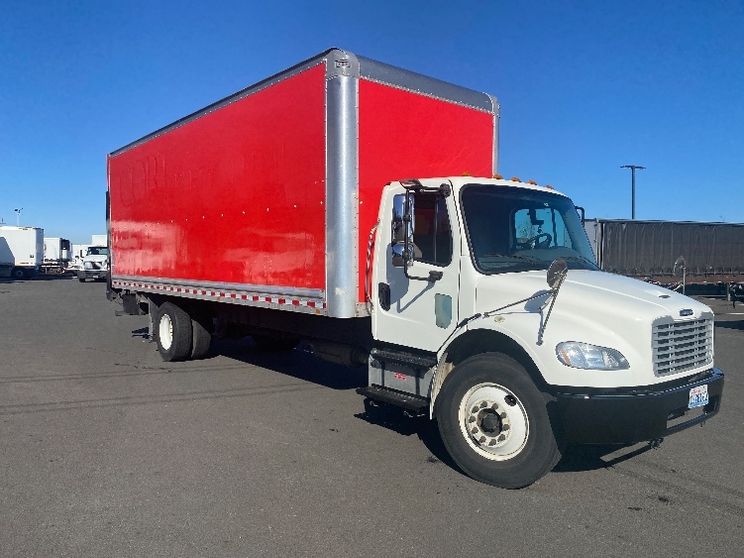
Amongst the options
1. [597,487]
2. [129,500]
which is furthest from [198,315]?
[597,487]

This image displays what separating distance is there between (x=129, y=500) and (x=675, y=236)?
76.3 feet

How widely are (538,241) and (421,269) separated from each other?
42.0 inches

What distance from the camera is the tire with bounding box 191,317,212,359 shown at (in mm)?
9633

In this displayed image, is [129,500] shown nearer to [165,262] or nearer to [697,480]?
[697,480]

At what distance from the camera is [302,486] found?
4.63 metres

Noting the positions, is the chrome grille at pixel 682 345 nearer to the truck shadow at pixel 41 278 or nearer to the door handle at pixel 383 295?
the door handle at pixel 383 295

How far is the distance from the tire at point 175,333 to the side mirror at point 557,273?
6.71m

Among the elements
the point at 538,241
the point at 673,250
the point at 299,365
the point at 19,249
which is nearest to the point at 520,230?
the point at 538,241

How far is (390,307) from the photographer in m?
5.62

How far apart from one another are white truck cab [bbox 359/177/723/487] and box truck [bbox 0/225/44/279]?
4380cm

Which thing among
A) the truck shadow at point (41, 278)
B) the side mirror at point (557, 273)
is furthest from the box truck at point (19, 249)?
the side mirror at point (557, 273)

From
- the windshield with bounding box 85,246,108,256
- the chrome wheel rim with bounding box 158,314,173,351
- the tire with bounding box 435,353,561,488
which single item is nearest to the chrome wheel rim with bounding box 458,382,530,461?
the tire with bounding box 435,353,561,488

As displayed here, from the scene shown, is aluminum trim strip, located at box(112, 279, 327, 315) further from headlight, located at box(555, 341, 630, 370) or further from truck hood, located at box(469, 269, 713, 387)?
headlight, located at box(555, 341, 630, 370)

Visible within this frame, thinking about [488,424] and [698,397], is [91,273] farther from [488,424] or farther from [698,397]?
[698,397]
